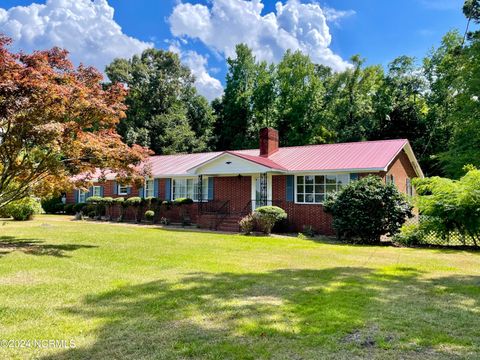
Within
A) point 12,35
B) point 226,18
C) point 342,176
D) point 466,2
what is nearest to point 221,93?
point 226,18

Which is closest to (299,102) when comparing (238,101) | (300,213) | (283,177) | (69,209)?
(238,101)

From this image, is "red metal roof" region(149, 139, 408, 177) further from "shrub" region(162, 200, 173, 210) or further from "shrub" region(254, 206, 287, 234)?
"shrub" region(254, 206, 287, 234)

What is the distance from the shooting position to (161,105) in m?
47.4

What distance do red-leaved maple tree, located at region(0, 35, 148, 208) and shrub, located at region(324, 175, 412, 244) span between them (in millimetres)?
8277

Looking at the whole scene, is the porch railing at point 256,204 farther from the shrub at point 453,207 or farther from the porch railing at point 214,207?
the shrub at point 453,207

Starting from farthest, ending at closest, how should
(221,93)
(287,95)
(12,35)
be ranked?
(221,93) → (287,95) → (12,35)

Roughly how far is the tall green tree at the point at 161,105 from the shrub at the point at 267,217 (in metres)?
25.9

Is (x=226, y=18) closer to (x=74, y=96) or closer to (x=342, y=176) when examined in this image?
(x=342, y=176)

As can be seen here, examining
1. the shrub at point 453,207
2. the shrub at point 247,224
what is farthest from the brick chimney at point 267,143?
the shrub at point 453,207

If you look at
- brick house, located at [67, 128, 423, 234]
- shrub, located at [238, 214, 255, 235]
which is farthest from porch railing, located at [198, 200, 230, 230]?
shrub, located at [238, 214, 255, 235]

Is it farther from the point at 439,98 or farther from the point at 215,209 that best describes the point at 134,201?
the point at 439,98

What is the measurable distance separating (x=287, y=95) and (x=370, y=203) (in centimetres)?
2948

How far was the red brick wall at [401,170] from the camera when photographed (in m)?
19.8

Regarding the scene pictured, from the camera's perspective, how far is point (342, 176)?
18.6m
